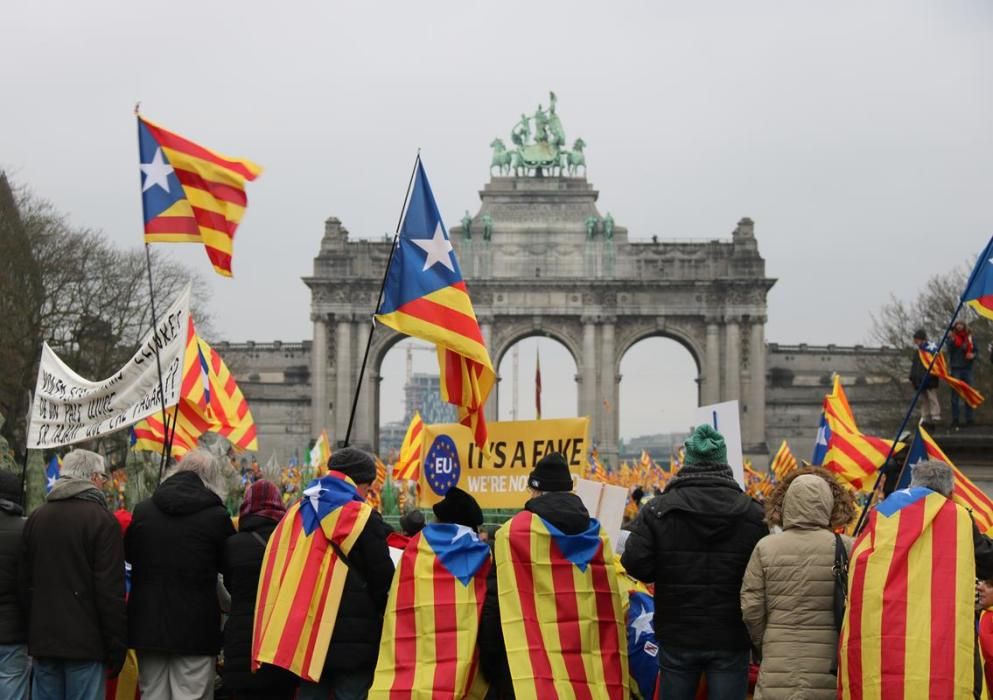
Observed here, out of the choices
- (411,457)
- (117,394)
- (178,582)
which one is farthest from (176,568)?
(411,457)

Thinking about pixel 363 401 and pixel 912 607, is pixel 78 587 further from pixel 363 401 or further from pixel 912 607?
pixel 363 401

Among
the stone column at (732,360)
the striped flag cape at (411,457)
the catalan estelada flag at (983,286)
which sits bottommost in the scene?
the striped flag cape at (411,457)

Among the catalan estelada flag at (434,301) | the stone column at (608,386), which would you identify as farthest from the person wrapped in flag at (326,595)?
the stone column at (608,386)

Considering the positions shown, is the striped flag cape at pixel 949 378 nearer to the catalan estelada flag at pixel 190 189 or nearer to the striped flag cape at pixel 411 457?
the striped flag cape at pixel 411 457

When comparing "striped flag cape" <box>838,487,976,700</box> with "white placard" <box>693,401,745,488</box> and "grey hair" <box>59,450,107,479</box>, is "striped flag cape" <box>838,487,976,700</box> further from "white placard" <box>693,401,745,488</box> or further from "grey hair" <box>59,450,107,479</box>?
"white placard" <box>693,401,745,488</box>

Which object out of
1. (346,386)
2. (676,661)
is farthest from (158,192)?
(346,386)

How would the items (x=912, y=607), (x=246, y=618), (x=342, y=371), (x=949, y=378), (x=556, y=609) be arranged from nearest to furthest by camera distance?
(x=912, y=607) → (x=556, y=609) → (x=246, y=618) → (x=949, y=378) → (x=342, y=371)

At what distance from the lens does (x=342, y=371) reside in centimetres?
7575

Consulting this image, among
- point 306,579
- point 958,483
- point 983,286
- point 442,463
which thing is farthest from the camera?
point 442,463

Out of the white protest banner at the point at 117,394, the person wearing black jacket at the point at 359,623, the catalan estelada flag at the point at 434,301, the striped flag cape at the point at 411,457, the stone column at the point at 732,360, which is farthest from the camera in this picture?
the stone column at the point at 732,360

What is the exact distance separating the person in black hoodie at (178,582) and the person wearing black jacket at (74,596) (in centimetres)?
15

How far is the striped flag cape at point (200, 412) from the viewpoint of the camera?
17.7 meters

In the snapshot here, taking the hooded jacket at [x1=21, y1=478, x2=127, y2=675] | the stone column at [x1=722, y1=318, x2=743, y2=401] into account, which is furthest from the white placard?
the stone column at [x1=722, y1=318, x2=743, y2=401]

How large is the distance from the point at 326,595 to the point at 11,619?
2.09 metres
